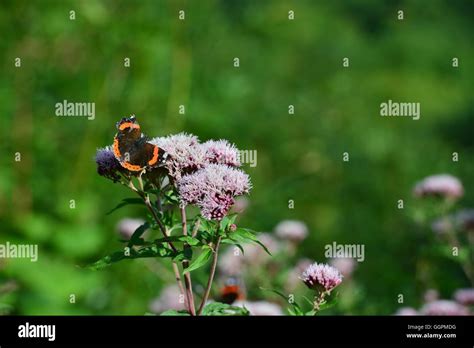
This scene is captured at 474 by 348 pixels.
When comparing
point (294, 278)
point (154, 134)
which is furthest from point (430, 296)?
point (154, 134)

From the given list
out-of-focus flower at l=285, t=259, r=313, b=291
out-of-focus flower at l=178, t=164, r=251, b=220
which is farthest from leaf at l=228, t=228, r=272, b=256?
out-of-focus flower at l=285, t=259, r=313, b=291

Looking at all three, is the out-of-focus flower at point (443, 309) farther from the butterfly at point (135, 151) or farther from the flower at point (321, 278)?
the butterfly at point (135, 151)

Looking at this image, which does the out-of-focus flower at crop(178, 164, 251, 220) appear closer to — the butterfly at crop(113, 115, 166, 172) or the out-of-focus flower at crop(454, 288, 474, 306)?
the butterfly at crop(113, 115, 166, 172)

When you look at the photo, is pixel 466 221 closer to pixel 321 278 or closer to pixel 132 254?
pixel 321 278

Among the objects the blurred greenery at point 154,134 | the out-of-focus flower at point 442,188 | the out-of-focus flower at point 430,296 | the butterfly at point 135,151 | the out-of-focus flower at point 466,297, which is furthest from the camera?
the blurred greenery at point 154,134

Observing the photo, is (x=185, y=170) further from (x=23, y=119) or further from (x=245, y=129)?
(x=245, y=129)

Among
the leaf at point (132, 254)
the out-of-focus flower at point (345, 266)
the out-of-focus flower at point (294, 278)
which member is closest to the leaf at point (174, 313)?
the leaf at point (132, 254)
